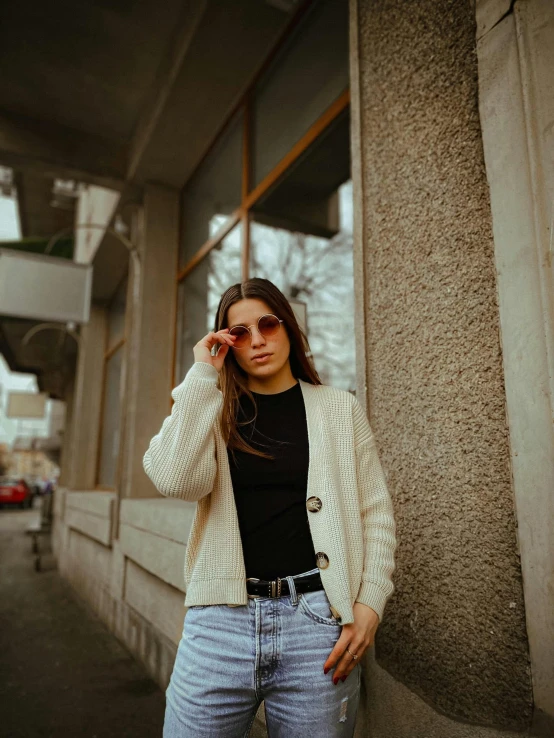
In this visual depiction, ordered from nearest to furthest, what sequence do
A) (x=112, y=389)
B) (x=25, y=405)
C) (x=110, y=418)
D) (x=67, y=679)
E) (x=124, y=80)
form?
(x=67, y=679) < (x=124, y=80) < (x=110, y=418) < (x=112, y=389) < (x=25, y=405)

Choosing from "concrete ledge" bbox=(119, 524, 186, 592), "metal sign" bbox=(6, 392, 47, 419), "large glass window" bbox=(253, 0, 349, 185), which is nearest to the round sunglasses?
"concrete ledge" bbox=(119, 524, 186, 592)

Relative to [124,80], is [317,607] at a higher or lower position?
lower

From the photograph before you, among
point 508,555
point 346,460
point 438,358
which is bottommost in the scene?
point 508,555

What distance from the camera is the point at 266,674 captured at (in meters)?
1.34

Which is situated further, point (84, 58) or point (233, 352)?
point (84, 58)

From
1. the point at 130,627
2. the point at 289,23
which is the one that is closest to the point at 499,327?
the point at 289,23

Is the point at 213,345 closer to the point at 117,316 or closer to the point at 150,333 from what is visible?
the point at 150,333

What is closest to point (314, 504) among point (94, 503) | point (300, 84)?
point (300, 84)

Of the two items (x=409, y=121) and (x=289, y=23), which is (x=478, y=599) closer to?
(x=409, y=121)

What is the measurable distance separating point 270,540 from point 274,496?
12 centimetres

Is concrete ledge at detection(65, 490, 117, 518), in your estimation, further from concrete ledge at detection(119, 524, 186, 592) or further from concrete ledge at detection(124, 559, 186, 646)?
concrete ledge at detection(124, 559, 186, 646)

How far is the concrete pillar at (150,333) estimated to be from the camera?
538 cm

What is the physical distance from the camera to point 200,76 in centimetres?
439

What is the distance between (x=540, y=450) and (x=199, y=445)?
0.93m
